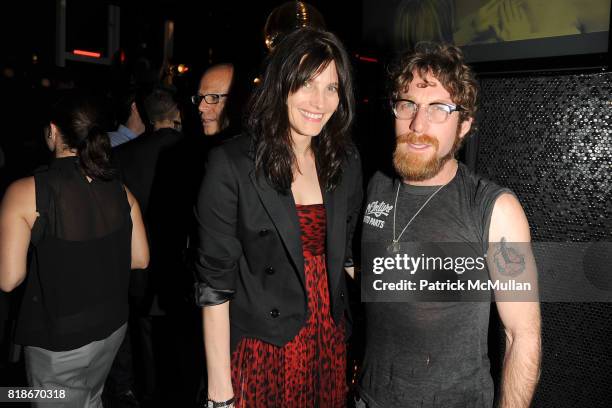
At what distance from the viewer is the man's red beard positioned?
1.58 metres

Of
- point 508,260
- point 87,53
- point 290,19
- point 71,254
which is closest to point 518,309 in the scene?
point 508,260

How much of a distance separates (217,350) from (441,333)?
78 centimetres

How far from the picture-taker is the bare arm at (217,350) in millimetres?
1694

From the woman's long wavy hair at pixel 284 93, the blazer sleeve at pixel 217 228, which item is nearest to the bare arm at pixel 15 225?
the blazer sleeve at pixel 217 228

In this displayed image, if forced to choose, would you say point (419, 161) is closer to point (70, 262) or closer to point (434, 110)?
point (434, 110)

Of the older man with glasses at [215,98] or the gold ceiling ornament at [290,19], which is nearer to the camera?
the older man with glasses at [215,98]

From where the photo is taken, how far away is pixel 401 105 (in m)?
1.70

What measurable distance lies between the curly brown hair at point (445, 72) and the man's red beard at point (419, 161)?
13 cm

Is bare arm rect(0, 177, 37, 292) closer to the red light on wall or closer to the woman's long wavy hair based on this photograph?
the woman's long wavy hair

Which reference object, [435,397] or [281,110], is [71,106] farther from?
[435,397]

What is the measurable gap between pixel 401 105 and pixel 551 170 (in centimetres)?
54

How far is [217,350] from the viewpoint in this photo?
1.69 m

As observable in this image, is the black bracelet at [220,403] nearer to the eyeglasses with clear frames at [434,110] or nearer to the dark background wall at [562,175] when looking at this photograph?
the dark background wall at [562,175]

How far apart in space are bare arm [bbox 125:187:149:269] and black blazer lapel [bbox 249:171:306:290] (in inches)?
40.6
